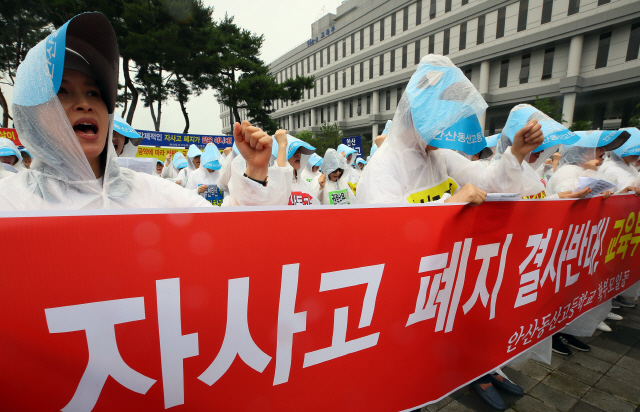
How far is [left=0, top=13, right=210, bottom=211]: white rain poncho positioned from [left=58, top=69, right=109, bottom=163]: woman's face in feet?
0.11

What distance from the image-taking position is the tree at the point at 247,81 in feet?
63.8

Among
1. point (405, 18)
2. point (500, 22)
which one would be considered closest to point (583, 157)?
point (500, 22)

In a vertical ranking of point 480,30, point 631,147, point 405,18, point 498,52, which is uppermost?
point 405,18

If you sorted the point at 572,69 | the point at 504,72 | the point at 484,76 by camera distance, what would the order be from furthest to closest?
the point at 484,76 < the point at 504,72 < the point at 572,69

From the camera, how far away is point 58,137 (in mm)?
993

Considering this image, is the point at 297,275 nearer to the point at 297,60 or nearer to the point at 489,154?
the point at 489,154

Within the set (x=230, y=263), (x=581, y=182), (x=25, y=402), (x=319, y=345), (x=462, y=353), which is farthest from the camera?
(x=581, y=182)

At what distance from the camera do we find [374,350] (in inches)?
49.8

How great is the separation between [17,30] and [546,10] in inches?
1187

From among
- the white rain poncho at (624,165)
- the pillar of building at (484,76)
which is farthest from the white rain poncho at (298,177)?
the pillar of building at (484,76)

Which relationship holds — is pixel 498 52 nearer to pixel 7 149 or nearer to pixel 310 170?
pixel 310 170

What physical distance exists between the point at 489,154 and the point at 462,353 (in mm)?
3993

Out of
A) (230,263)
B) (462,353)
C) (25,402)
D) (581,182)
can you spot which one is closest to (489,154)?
(581,182)

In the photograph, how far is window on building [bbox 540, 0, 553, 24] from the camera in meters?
20.5
